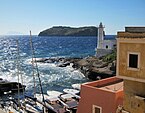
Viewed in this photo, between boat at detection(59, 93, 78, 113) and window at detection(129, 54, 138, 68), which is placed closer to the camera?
window at detection(129, 54, 138, 68)

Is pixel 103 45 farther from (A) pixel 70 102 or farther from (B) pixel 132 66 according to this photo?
(B) pixel 132 66

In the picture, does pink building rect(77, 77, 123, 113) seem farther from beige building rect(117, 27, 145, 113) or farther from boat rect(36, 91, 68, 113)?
boat rect(36, 91, 68, 113)

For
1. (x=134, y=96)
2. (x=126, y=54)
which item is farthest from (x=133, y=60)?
(x=134, y=96)

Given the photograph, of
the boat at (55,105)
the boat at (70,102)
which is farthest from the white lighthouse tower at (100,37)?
the boat at (55,105)

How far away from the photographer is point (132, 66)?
604 inches

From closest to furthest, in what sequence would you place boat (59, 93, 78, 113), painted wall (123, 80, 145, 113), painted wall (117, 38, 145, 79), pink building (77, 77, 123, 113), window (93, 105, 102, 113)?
painted wall (117, 38, 145, 79) → painted wall (123, 80, 145, 113) → pink building (77, 77, 123, 113) → window (93, 105, 102, 113) → boat (59, 93, 78, 113)

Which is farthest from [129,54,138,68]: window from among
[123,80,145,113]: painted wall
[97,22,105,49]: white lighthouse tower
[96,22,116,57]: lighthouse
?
[97,22,105,49]: white lighthouse tower

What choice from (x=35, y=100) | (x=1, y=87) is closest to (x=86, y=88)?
(x=35, y=100)

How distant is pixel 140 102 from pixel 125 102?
46.1 inches

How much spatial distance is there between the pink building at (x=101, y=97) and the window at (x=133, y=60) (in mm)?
3175

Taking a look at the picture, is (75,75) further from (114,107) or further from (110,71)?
(114,107)

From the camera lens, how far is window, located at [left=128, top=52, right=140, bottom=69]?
1511cm

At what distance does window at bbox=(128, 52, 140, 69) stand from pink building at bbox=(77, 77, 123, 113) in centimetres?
318

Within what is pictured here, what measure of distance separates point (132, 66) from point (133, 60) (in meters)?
0.34
